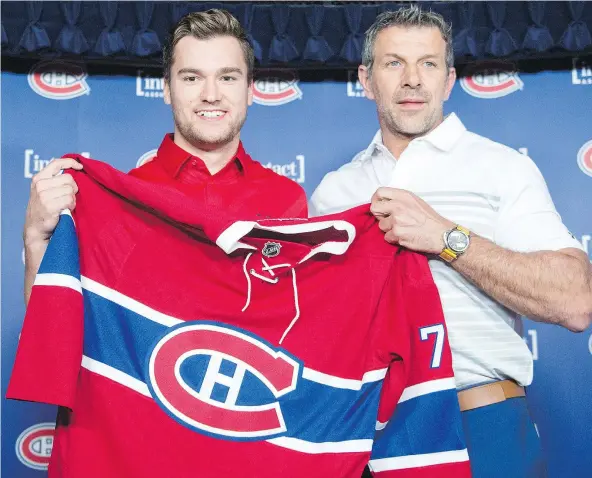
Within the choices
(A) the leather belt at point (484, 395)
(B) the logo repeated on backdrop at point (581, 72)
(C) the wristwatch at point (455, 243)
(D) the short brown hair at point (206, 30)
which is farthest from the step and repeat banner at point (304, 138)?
(C) the wristwatch at point (455, 243)

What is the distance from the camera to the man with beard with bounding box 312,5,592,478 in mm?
1617

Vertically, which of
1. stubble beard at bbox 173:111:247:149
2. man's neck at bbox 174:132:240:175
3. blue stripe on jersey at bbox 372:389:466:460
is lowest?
blue stripe on jersey at bbox 372:389:466:460

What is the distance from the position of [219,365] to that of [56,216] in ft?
1.53

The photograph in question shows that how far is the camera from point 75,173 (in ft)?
5.32

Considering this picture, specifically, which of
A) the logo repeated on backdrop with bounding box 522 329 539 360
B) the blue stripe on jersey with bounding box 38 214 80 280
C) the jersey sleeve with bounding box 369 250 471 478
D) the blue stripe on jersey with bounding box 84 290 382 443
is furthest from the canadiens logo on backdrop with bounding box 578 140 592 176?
the blue stripe on jersey with bounding box 38 214 80 280

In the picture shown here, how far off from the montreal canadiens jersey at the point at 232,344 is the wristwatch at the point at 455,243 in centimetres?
6

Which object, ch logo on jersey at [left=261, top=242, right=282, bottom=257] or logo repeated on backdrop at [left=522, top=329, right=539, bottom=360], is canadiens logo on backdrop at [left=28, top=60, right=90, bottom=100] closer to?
ch logo on jersey at [left=261, top=242, right=282, bottom=257]

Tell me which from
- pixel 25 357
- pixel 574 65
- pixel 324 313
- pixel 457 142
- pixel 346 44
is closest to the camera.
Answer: pixel 25 357

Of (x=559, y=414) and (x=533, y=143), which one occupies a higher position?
(x=533, y=143)

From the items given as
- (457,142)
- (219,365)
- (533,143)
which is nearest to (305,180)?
(533,143)

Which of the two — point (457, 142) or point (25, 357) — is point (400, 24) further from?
point (25, 357)

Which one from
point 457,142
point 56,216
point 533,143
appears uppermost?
point 533,143

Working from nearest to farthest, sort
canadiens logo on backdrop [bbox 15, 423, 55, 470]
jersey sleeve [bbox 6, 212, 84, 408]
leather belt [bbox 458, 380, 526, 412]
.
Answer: jersey sleeve [bbox 6, 212, 84, 408]
leather belt [bbox 458, 380, 526, 412]
canadiens logo on backdrop [bbox 15, 423, 55, 470]

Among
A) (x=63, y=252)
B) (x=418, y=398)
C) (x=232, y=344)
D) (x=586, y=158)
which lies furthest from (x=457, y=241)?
(x=586, y=158)
